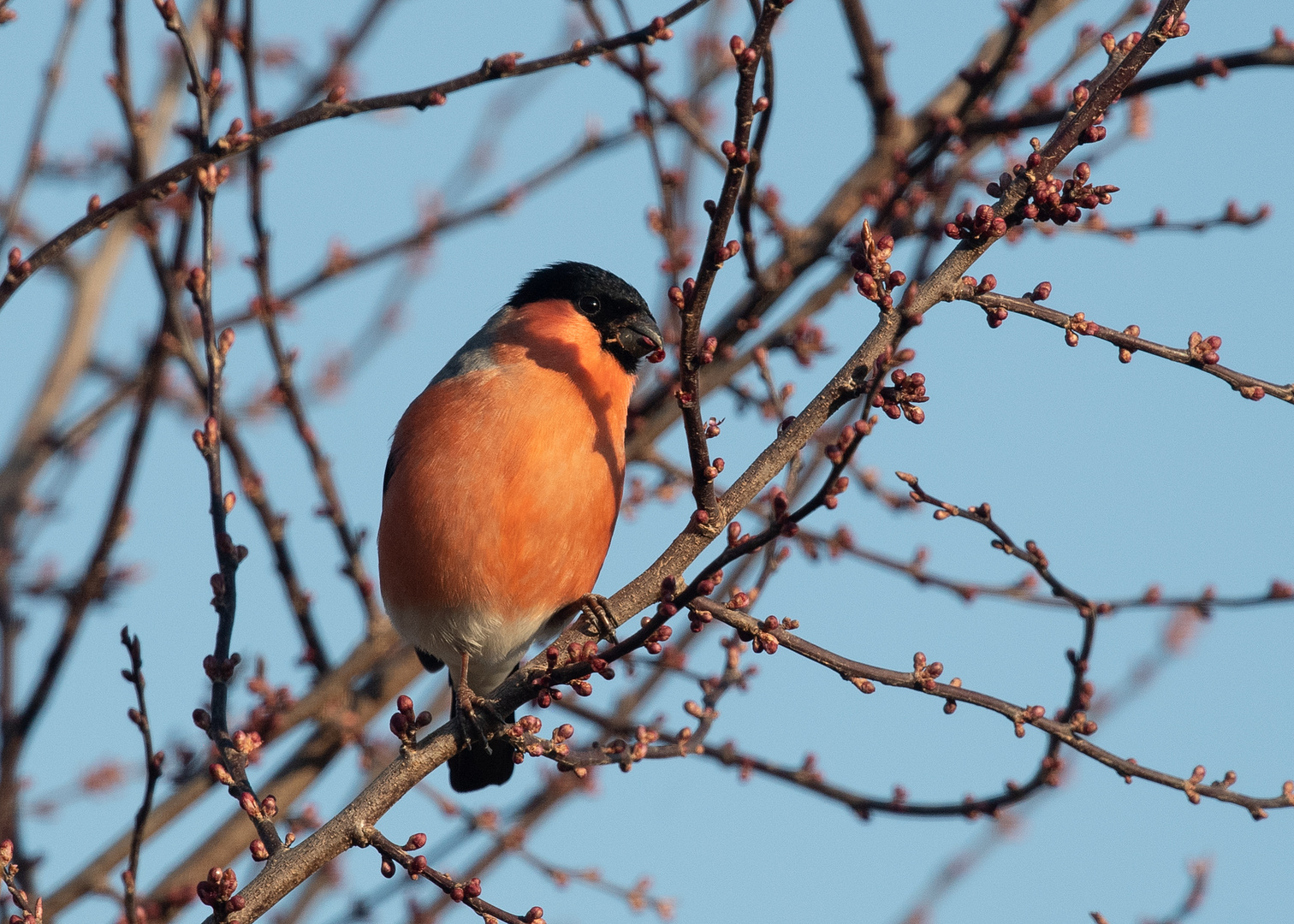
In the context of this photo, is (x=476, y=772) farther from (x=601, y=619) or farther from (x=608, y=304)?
(x=608, y=304)

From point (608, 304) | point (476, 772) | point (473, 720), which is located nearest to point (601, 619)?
point (473, 720)

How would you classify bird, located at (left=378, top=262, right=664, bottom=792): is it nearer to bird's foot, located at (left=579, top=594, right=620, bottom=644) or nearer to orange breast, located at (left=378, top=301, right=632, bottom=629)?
orange breast, located at (left=378, top=301, right=632, bottom=629)

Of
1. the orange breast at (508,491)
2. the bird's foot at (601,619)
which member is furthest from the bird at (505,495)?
the bird's foot at (601,619)

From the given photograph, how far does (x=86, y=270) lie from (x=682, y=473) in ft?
10.4

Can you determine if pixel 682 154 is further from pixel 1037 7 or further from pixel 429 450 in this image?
pixel 429 450

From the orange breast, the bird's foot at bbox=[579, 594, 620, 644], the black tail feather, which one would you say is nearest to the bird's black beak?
the orange breast

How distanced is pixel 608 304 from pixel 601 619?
1.59 m

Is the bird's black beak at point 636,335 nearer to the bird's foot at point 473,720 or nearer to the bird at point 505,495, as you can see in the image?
the bird at point 505,495

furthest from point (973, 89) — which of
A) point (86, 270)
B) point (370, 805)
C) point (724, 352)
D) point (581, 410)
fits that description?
point (86, 270)

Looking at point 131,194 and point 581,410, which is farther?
point 581,410

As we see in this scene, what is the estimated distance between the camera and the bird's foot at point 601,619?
317 cm

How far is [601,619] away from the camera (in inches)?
131

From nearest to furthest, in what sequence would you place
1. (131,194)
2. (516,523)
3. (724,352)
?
(131,194), (516,523), (724,352)

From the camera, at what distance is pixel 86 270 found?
6336 millimetres
